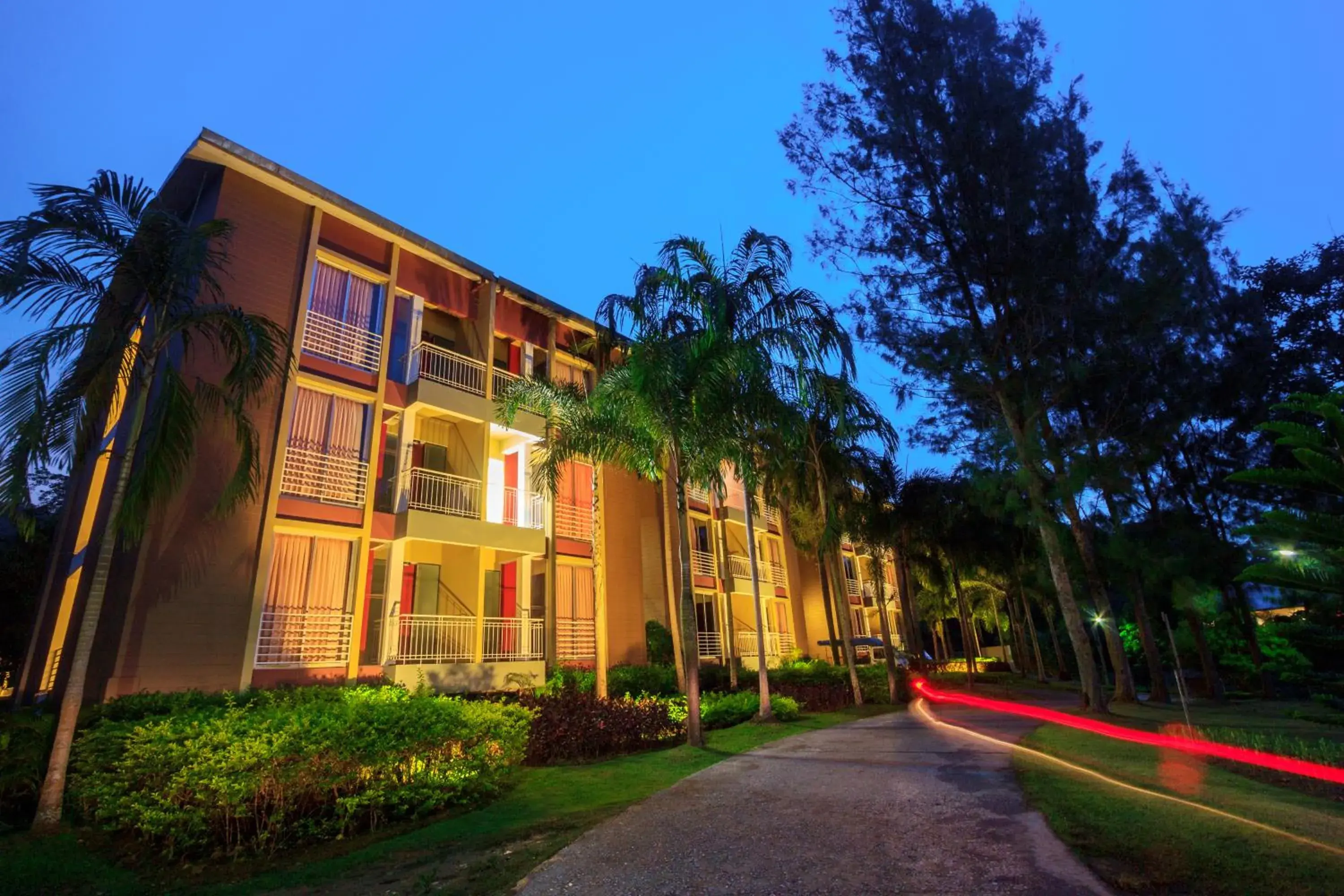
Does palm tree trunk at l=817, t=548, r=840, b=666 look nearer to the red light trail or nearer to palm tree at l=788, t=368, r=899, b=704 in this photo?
palm tree at l=788, t=368, r=899, b=704

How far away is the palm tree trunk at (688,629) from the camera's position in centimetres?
1161

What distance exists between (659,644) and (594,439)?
8.16 metres

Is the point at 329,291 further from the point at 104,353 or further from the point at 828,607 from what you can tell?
the point at 828,607

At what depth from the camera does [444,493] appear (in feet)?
54.3

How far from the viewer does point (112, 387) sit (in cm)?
930

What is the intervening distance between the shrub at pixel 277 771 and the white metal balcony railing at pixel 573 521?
9735 millimetres

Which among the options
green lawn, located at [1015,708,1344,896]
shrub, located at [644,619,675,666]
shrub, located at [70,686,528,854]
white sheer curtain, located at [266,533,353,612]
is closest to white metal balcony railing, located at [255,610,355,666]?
white sheer curtain, located at [266,533,353,612]

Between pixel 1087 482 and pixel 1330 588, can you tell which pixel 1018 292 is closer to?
pixel 1087 482

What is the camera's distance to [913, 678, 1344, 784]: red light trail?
312 inches

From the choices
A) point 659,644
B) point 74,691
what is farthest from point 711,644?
point 74,691

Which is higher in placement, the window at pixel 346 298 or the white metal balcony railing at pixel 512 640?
the window at pixel 346 298

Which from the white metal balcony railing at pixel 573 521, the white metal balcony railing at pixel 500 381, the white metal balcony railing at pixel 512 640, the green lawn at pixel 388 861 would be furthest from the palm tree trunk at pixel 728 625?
the green lawn at pixel 388 861

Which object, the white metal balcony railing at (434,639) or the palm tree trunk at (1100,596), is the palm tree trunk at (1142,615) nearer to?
the palm tree trunk at (1100,596)

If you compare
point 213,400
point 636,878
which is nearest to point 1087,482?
point 636,878
